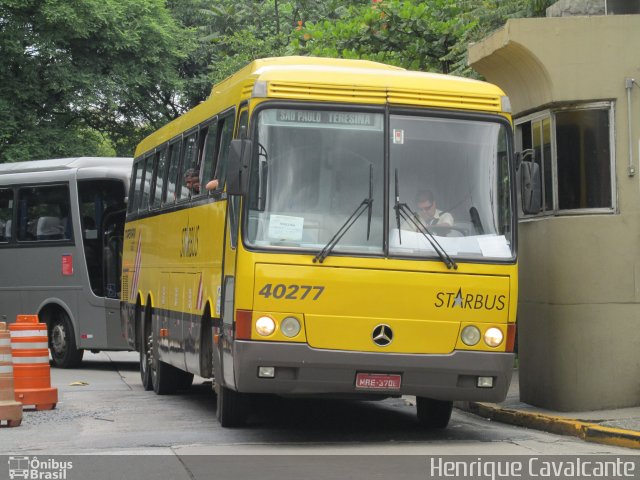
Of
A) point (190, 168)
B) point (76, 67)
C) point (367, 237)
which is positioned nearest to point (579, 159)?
point (367, 237)

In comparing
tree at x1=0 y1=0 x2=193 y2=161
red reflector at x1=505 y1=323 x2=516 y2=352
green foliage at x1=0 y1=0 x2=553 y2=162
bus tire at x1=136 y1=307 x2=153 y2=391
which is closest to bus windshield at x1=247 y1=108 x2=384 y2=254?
red reflector at x1=505 y1=323 x2=516 y2=352

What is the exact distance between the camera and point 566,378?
14.1 m

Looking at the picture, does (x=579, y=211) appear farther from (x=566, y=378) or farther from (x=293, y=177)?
(x=293, y=177)

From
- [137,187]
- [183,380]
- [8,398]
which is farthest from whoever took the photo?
[137,187]

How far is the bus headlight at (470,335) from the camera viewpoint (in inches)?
456

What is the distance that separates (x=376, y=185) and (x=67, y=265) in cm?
1291

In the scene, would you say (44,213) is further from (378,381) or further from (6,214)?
(378,381)

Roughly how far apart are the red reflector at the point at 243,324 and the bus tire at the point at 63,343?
40.6 feet

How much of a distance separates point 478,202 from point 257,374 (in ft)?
8.39

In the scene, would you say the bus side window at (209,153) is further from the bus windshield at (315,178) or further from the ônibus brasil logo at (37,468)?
the ônibus brasil logo at (37,468)

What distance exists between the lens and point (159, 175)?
1788 centimetres

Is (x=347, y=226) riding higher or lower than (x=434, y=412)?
higher

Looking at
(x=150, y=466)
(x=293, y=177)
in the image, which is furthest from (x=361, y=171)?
(x=150, y=466)

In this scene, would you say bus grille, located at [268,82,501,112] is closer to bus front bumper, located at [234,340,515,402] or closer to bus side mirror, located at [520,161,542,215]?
bus side mirror, located at [520,161,542,215]
